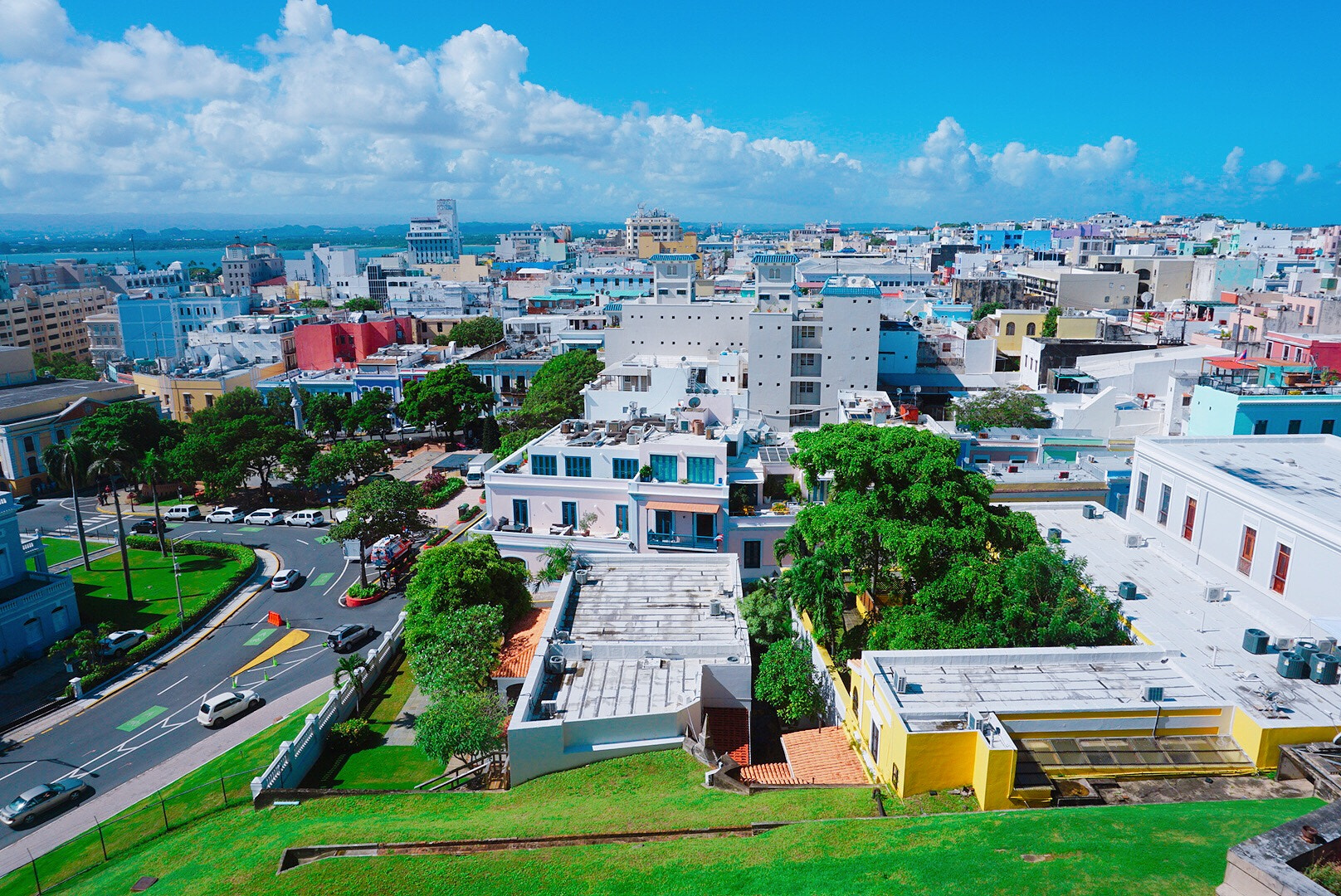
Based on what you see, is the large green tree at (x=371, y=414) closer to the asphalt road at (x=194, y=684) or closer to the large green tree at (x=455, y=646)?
the asphalt road at (x=194, y=684)

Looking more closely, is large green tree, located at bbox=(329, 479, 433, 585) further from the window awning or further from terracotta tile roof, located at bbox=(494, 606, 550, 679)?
the window awning

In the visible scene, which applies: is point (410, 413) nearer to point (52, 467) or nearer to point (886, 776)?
point (52, 467)

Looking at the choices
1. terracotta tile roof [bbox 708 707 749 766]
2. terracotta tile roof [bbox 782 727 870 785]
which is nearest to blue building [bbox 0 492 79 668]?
terracotta tile roof [bbox 708 707 749 766]

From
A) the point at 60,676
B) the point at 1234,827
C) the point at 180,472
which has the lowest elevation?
the point at 60,676

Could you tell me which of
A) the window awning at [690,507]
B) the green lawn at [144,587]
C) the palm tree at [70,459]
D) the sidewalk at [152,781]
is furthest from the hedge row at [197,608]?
the window awning at [690,507]

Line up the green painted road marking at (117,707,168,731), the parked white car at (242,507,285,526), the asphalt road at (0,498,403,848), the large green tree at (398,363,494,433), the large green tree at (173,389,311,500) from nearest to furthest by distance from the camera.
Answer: the asphalt road at (0,498,403,848), the green painted road marking at (117,707,168,731), the parked white car at (242,507,285,526), the large green tree at (173,389,311,500), the large green tree at (398,363,494,433)

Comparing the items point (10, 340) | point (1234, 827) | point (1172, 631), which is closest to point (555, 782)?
point (1234, 827)
